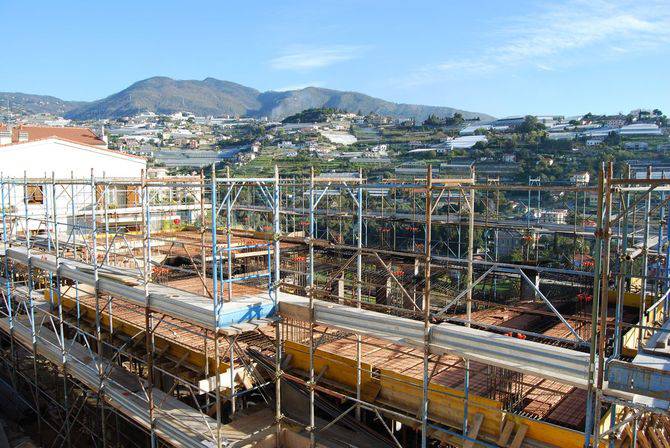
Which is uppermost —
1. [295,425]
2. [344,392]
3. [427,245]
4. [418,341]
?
[427,245]

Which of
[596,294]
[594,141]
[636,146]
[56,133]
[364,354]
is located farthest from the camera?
[594,141]

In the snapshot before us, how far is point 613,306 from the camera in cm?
1200

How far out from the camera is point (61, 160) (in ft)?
85.8

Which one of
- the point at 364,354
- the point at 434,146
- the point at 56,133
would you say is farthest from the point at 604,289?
the point at 434,146

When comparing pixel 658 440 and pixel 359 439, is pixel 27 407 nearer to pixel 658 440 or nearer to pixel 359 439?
pixel 359 439

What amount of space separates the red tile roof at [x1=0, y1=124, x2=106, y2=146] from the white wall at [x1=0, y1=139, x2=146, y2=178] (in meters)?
5.57

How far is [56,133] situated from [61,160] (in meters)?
14.1

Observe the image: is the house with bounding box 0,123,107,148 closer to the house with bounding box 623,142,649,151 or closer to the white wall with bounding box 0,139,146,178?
the white wall with bounding box 0,139,146,178

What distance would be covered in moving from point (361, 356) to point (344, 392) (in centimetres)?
66

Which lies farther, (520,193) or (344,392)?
(520,193)

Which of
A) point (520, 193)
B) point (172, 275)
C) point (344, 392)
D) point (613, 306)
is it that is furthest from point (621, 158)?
point (344, 392)

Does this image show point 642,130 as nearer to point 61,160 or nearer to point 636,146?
point 636,146

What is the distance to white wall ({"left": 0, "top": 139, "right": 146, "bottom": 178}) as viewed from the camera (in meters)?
24.1

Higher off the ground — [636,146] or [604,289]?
[636,146]
